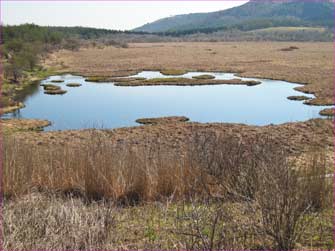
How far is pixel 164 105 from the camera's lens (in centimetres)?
2920

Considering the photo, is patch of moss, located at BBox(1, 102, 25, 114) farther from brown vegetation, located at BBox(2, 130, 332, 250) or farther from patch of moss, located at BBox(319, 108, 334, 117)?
brown vegetation, located at BBox(2, 130, 332, 250)

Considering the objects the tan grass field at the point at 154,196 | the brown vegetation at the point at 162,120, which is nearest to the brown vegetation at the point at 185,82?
the brown vegetation at the point at 162,120

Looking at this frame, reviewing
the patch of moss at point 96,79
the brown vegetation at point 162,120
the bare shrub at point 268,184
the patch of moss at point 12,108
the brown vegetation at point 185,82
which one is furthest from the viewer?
the patch of moss at point 96,79

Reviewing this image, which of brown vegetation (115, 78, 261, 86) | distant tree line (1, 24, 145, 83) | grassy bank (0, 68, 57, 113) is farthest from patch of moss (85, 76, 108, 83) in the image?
distant tree line (1, 24, 145, 83)

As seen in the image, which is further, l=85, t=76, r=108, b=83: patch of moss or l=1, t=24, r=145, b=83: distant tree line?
l=85, t=76, r=108, b=83: patch of moss

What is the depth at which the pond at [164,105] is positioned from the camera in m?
24.9

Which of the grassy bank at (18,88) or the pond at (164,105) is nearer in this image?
the pond at (164,105)

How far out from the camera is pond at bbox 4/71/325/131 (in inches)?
981

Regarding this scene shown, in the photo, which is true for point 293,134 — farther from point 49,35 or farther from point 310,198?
point 49,35

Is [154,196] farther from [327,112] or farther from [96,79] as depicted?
[96,79]

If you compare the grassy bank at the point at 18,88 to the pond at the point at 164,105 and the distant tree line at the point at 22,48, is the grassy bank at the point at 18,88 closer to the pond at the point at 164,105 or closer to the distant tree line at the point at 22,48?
the pond at the point at 164,105

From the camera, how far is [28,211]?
5727mm

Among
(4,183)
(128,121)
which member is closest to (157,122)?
(128,121)

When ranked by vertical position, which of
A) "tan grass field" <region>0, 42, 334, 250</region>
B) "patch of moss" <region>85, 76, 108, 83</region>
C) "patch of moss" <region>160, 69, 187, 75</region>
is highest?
"tan grass field" <region>0, 42, 334, 250</region>
